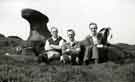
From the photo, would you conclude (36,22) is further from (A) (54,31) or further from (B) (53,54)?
(B) (53,54)

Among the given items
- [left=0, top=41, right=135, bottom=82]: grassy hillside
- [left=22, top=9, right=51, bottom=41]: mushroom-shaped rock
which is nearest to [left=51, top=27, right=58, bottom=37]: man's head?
[left=0, top=41, right=135, bottom=82]: grassy hillside

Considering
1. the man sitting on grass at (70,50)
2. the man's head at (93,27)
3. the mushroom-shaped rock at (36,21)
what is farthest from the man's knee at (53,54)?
the mushroom-shaped rock at (36,21)

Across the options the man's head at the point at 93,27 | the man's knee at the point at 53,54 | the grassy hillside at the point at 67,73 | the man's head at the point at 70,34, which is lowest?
the grassy hillside at the point at 67,73

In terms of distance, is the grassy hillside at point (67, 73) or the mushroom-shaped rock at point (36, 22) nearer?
the grassy hillside at point (67, 73)

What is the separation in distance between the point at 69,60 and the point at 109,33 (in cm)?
196

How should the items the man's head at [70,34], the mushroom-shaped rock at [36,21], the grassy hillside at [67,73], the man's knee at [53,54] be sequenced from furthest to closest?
the mushroom-shaped rock at [36,21] < the man's knee at [53,54] < the man's head at [70,34] < the grassy hillside at [67,73]

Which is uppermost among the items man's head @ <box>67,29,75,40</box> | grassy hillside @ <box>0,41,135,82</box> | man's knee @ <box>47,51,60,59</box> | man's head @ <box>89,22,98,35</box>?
man's head @ <box>89,22,98,35</box>

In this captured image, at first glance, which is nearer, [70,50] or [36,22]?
[70,50]

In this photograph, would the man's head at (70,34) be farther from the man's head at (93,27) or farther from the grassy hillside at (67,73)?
the grassy hillside at (67,73)

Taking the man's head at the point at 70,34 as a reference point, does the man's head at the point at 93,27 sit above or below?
above

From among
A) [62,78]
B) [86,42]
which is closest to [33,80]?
[62,78]

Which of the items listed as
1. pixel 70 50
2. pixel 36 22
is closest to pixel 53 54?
pixel 70 50

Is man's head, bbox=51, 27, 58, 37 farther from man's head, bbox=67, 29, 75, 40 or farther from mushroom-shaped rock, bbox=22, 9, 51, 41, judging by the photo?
mushroom-shaped rock, bbox=22, 9, 51, 41

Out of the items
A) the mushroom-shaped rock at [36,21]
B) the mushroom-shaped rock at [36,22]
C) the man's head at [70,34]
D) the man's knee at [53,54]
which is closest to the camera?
the man's head at [70,34]
